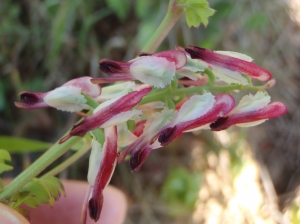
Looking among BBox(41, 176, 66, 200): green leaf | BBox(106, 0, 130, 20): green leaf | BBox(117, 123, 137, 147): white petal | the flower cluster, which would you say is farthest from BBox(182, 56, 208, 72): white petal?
BBox(106, 0, 130, 20): green leaf

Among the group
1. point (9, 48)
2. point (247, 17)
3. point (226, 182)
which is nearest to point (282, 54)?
point (247, 17)

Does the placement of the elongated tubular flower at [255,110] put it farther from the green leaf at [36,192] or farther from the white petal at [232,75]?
the green leaf at [36,192]

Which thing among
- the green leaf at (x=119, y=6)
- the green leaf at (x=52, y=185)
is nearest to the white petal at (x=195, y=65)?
the green leaf at (x=52, y=185)

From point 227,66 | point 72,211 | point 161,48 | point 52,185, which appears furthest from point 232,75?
point 161,48

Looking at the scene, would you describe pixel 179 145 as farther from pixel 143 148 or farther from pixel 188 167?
pixel 143 148

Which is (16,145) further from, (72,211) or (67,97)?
(67,97)

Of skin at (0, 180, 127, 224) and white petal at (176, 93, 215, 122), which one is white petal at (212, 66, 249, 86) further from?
skin at (0, 180, 127, 224)

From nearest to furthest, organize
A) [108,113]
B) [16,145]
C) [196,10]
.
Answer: [108,113] → [196,10] → [16,145]
